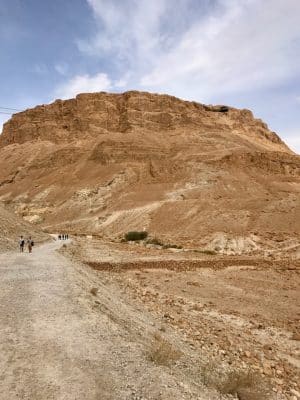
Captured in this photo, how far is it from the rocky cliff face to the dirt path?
1300 inches

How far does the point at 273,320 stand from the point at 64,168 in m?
73.0

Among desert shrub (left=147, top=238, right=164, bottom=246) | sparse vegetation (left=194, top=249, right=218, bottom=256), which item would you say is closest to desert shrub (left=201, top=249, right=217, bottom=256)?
sparse vegetation (left=194, top=249, right=218, bottom=256)

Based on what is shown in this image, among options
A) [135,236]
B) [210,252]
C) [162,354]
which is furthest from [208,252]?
[162,354]

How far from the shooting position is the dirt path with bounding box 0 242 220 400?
6.76m

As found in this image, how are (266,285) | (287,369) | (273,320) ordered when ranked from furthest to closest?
(266,285)
(273,320)
(287,369)

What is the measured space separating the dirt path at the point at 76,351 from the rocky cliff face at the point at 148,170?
33009 mm

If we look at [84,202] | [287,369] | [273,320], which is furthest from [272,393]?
[84,202]

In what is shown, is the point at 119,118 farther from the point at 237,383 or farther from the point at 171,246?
the point at 237,383

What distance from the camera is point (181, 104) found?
105 metres

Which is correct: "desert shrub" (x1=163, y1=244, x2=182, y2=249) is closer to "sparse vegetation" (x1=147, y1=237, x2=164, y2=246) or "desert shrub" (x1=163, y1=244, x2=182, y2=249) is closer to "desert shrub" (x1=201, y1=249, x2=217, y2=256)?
"sparse vegetation" (x1=147, y1=237, x2=164, y2=246)

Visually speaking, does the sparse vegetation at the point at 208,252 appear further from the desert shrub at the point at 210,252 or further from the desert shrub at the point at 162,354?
the desert shrub at the point at 162,354

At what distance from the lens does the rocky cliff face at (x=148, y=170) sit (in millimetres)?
52688

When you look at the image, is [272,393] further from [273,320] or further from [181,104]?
[181,104]

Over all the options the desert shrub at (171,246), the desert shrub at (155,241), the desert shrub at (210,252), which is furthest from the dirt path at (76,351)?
the desert shrub at (155,241)
